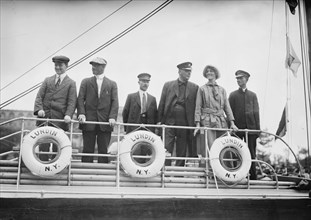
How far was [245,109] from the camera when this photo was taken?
5.93 meters

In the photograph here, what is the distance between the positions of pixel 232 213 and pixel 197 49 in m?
3.42

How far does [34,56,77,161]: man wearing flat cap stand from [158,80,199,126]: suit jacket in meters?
1.44

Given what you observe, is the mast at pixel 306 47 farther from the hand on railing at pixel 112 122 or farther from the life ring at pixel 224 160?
the hand on railing at pixel 112 122

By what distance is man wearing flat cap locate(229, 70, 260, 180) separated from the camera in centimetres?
589

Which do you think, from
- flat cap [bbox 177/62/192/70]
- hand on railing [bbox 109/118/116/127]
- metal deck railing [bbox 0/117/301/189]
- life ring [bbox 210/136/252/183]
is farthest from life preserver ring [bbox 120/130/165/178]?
flat cap [bbox 177/62/192/70]

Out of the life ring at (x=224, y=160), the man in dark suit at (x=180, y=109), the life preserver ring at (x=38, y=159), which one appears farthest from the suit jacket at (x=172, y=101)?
the life preserver ring at (x=38, y=159)

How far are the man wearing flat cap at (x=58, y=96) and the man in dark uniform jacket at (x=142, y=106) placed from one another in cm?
104

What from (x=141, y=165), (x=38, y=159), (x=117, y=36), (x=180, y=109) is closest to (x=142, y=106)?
(x=180, y=109)

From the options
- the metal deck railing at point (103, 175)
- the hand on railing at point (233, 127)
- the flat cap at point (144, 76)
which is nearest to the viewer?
the metal deck railing at point (103, 175)

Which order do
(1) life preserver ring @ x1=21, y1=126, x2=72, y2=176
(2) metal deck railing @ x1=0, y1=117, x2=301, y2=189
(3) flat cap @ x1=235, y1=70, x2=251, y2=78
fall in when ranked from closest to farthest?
(1) life preserver ring @ x1=21, y1=126, x2=72, y2=176
(2) metal deck railing @ x1=0, y1=117, x2=301, y2=189
(3) flat cap @ x1=235, y1=70, x2=251, y2=78

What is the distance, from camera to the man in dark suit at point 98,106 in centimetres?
514

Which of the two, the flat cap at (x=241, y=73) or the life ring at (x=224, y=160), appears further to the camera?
the flat cap at (x=241, y=73)

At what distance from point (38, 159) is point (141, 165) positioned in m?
1.33

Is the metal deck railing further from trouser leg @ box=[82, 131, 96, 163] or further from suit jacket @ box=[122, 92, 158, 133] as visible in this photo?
suit jacket @ box=[122, 92, 158, 133]
